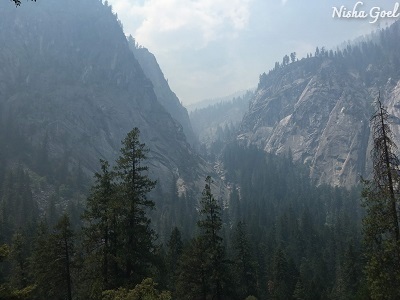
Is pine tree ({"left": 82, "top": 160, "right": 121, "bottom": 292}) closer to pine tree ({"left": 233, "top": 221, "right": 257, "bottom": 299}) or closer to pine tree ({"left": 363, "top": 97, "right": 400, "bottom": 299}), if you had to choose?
pine tree ({"left": 363, "top": 97, "right": 400, "bottom": 299})

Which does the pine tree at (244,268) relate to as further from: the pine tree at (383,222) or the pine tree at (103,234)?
the pine tree at (383,222)

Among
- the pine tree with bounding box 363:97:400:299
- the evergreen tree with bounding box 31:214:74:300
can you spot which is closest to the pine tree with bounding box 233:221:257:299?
the evergreen tree with bounding box 31:214:74:300

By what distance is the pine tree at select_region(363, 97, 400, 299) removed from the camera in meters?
15.9

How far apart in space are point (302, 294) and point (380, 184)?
43991 millimetres

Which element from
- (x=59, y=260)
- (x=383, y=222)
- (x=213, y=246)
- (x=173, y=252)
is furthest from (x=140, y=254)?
(x=173, y=252)

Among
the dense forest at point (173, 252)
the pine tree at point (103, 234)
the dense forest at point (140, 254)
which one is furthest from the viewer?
the dense forest at point (140, 254)

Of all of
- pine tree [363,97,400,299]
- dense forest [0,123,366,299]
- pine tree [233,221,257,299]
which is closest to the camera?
pine tree [363,97,400,299]

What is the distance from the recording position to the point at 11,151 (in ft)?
508

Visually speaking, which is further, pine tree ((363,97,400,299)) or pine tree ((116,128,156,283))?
pine tree ((116,128,156,283))

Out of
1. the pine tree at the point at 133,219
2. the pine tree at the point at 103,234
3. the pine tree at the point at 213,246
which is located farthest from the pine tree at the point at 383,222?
the pine tree at the point at 103,234

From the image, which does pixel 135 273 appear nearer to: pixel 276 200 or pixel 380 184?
pixel 380 184

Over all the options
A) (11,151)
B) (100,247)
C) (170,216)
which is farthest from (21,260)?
(11,151)

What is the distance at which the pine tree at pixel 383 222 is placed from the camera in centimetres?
1592

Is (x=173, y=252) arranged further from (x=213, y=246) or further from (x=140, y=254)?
(x=140, y=254)
